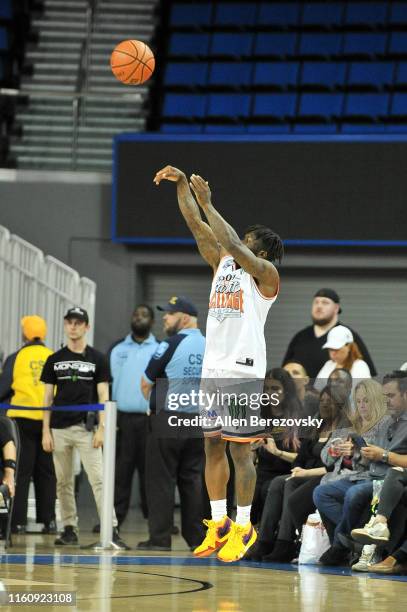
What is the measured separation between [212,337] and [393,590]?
6.73ft

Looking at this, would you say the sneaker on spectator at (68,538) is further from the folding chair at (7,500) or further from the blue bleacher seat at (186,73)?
the blue bleacher seat at (186,73)

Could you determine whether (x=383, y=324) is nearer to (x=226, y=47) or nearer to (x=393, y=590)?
(x=226, y=47)

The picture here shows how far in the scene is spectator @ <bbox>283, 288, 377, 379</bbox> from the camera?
37.3ft

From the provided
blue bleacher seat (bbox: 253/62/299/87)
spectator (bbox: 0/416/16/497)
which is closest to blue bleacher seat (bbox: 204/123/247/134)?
blue bleacher seat (bbox: 253/62/299/87)

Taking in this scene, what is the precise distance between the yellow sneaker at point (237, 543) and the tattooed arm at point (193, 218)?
168 centimetres

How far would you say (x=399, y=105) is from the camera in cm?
1730

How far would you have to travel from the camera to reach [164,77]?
60.2ft

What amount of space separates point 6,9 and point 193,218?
13.1 meters

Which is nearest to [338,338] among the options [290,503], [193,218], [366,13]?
[290,503]

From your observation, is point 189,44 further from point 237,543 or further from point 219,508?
point 237,543

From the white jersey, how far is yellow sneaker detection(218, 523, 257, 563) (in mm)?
945

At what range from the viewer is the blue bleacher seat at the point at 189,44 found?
738 inches

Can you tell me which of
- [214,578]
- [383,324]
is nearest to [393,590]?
[214,578]

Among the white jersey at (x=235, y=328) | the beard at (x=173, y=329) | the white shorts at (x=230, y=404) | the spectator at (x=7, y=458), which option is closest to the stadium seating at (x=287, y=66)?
the beard at (x=173, y=329)
